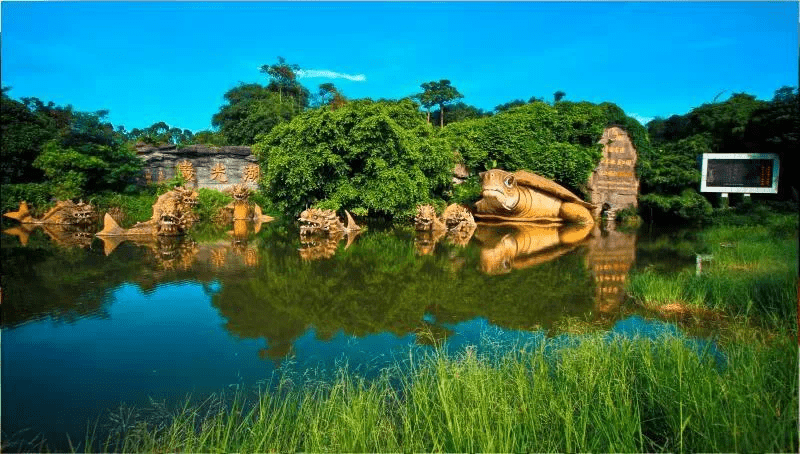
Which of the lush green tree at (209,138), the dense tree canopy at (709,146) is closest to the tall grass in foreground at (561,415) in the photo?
the dense tree canopy at (709,146)

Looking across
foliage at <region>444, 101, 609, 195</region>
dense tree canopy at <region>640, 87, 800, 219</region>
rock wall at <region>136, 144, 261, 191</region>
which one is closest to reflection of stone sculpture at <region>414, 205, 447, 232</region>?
foliage at <region>444, 101, 609, 195</region>

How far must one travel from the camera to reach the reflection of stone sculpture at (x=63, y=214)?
555 inches

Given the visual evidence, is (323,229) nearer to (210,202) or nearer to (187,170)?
(210,202)

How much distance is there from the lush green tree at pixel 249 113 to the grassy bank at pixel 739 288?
1831 centimetres

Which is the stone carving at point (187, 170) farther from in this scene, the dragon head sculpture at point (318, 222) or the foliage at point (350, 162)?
the dragon head sculpture at point (318, 222)

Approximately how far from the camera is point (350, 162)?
14469 mm

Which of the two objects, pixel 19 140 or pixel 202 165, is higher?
pixel 19 140

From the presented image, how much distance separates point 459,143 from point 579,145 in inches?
180

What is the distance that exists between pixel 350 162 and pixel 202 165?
964 cm

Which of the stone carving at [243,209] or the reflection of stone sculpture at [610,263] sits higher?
the stone carving at [243,209]

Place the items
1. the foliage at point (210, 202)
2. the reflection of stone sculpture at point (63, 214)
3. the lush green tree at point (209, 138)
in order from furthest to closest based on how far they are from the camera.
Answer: the lush green tree at point (209, 138)
the foliage at point (210, 202)
the reflection of stone sculpture at point (63, 214)

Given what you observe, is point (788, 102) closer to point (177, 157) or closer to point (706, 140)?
point (706, 140)

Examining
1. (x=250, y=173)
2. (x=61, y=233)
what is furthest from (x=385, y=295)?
(x=250, y=173)

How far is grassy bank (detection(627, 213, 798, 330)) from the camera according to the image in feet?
14.7
